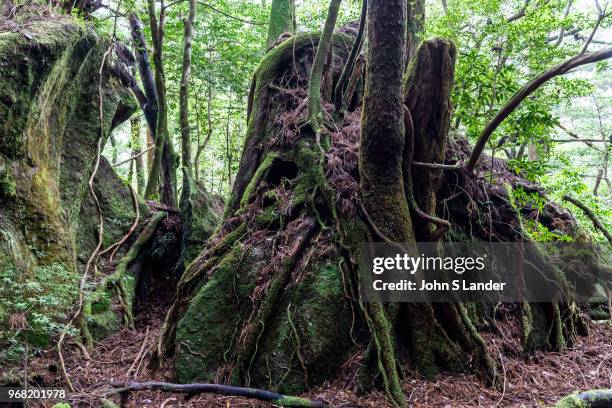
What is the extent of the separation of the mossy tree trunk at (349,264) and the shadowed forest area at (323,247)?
0.02m

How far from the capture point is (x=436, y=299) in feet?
14.4

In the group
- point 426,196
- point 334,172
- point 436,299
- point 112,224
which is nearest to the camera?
point 436,299

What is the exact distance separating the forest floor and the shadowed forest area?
0.08ft

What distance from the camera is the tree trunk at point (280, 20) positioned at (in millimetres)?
8391

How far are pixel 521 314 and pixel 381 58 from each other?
11.6ft

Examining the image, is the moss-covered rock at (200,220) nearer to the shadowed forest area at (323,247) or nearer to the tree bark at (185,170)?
the tree bark at (185,170)

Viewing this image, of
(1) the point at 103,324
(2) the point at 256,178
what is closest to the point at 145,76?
(2) the point at 256,178

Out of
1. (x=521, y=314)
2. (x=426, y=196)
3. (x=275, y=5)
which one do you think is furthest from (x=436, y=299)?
(x=275, y=5)

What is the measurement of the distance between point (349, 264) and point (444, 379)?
142cm

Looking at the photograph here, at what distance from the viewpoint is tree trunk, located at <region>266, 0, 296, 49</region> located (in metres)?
8.39

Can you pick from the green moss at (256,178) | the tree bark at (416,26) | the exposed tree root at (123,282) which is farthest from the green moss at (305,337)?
the tree bark at (416,26)

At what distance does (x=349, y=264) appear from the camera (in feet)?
14.4

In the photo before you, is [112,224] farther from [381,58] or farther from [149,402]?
[381,58]

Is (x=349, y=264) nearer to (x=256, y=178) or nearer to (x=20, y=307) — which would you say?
(x=256, y=178)
